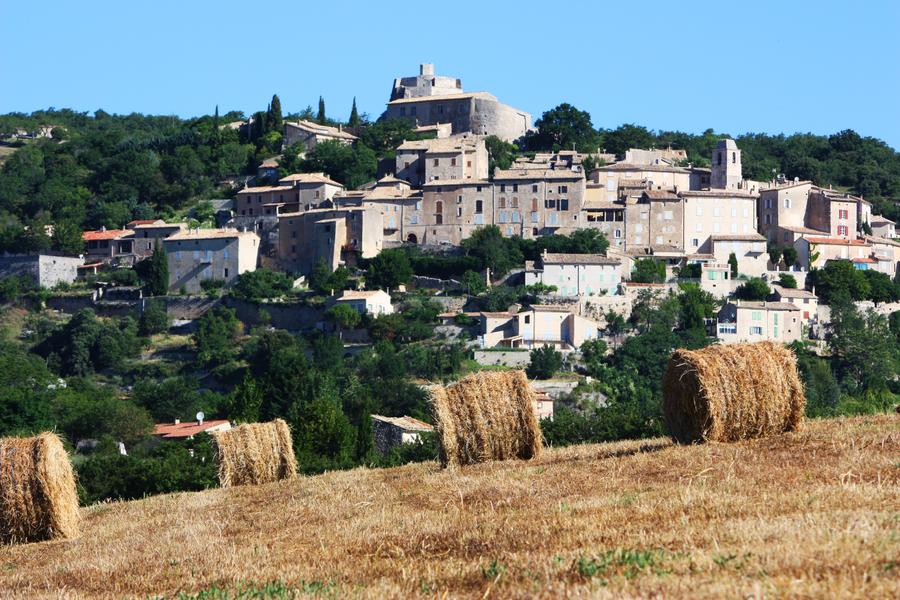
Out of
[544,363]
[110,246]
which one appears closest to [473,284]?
[544,363]

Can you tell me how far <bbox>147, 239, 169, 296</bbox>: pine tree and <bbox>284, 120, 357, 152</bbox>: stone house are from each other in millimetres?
20494

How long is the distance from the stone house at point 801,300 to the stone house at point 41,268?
124 feet

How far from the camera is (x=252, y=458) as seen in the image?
19.5 meters

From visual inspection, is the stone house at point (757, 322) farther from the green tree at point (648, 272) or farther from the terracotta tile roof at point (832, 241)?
the terracotta tile roof at point (832, 241)

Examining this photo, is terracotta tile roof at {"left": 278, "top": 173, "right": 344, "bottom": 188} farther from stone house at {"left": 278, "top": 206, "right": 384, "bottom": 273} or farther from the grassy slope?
the grassy slope

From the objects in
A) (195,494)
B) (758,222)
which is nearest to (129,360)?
(758,222)

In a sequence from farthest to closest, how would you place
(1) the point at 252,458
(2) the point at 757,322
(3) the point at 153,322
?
1. (3) the point at 153,322
2. (2) the point at 757,322
3. (1) the point at 252,458

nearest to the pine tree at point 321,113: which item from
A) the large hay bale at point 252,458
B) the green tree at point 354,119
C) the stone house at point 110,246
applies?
the green tree at point 354,119

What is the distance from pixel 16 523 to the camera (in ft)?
49.8

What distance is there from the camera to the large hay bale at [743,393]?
1486 cm

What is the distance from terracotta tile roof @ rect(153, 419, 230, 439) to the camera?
49.5 meters

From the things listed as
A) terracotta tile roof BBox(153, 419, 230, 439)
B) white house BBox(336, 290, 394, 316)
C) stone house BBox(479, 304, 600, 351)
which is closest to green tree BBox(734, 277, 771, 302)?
stone house BBox(479, 304, 600, 351)

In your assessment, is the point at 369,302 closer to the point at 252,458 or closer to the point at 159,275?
the point at 159,275

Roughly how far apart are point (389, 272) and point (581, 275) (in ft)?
31.9
